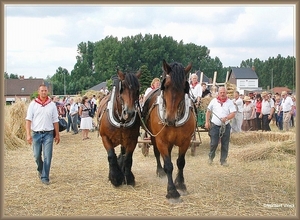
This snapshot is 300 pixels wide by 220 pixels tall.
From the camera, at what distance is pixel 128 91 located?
236 inches

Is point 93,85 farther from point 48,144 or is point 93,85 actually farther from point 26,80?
point 48,144

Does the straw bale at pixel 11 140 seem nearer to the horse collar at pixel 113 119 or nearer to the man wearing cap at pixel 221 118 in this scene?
Answer: the horse collar at pixel 113 119

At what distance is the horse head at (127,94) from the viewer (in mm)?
5938

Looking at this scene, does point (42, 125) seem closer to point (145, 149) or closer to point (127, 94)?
point (127, 94)

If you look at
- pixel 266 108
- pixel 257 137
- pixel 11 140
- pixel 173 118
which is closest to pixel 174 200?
pixel 173 118

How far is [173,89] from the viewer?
5441 millimetres

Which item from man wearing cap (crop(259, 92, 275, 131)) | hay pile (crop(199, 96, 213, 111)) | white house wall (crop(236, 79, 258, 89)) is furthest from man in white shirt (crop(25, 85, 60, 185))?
white house wall (crop(236, 79, 258, 89))

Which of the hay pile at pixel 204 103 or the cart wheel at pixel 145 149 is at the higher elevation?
the hay pile at pixel 204 103

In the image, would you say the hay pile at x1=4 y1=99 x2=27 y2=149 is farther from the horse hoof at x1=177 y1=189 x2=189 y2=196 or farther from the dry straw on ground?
the horse hoof at x1=177 y1=189 x2=189 y2=196

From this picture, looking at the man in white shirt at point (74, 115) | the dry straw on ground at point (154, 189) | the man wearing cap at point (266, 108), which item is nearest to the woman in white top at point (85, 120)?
the man in white shirt at point (74, 115)

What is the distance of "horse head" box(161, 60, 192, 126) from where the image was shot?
5.44 meters

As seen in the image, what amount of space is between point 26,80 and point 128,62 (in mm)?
22115

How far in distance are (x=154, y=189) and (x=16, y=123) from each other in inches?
309

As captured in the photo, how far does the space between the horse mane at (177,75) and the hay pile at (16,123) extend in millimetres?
8026
